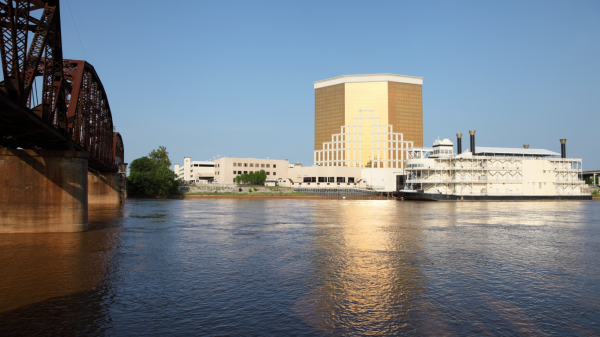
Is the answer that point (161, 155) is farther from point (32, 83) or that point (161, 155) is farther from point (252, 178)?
point (32, 83)

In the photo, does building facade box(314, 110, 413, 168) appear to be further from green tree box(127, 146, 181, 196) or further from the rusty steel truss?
the rusty steel truss

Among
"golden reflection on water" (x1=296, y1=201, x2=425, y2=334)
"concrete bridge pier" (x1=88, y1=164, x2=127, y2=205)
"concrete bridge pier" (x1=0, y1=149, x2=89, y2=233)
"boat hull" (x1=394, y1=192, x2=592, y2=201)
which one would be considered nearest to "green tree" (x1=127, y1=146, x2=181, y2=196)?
"concrete bridge pier" (x1=88, y1=164, x2=127, y2=205)

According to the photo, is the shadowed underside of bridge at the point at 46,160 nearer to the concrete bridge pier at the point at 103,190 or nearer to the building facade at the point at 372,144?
the concrete bridge pier at the point at 103,190

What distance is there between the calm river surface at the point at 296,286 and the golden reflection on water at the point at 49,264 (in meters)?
0.06

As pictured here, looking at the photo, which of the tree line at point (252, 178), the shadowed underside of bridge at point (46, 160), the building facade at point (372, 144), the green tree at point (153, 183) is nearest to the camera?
the shadowed underside of bridge at point (46, 160)

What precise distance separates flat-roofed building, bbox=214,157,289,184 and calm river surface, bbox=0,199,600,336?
135475 millimetres

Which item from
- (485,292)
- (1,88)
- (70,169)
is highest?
(1,88)

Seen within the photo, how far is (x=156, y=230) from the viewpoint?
135 feet

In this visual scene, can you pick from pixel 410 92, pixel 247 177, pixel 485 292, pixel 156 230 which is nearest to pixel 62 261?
pixel 156 230

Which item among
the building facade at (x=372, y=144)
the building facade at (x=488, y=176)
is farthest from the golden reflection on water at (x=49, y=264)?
the building facade at (x=372, y=144)

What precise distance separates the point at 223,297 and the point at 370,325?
20.2 feet

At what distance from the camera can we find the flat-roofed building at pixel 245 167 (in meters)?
170

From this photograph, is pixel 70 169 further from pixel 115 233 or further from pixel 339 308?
pixel 339 308

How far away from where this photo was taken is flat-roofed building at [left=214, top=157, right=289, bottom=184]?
170 m
